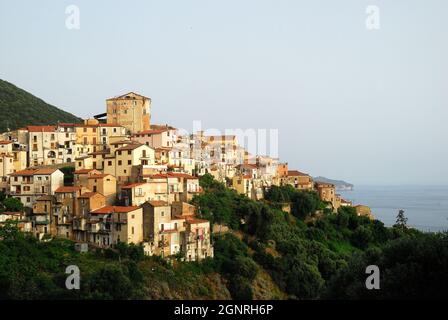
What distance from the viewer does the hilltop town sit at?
38.3m

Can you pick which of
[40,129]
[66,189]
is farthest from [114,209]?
[40,129]

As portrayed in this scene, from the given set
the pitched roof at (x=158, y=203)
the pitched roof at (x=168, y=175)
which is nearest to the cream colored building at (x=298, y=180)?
the pitched roof at (x=168, y=175)

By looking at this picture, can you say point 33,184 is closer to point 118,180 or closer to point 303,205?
point 118,180

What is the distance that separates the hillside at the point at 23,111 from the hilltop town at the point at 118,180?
15.1 metres

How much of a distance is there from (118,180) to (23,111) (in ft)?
118

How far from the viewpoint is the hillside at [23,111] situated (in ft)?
226

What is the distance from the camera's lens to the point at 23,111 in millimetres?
74875

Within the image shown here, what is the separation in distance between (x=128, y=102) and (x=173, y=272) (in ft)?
63.5

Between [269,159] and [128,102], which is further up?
[128,102]

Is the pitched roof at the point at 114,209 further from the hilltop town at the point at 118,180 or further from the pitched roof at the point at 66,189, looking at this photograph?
the pitched roof at the point at 66,189

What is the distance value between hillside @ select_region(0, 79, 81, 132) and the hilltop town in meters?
15.1

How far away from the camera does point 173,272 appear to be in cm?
3791
